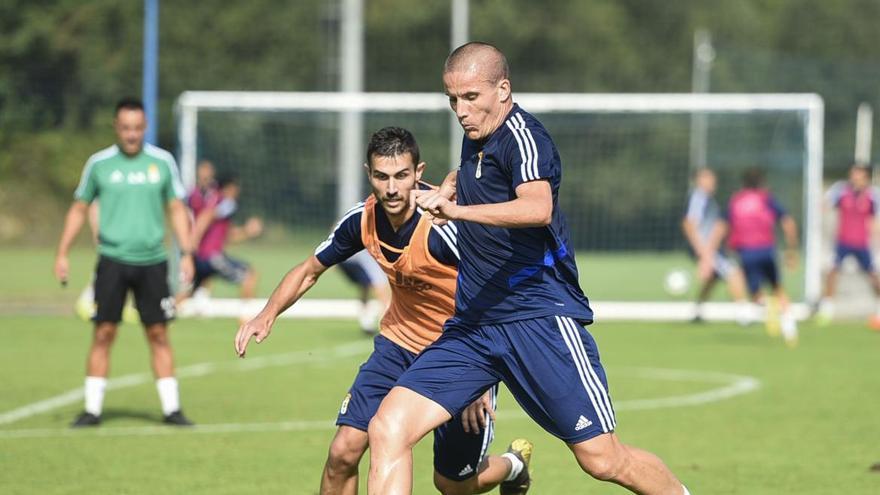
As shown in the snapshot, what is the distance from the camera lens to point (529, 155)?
5.88 m

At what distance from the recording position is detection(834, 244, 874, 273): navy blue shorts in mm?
21438

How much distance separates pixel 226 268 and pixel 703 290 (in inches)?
284

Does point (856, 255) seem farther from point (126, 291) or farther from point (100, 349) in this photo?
point (100, 349)

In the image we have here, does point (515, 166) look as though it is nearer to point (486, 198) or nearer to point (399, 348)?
point (486, 198)

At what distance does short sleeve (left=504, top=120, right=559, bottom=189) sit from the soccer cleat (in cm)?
234

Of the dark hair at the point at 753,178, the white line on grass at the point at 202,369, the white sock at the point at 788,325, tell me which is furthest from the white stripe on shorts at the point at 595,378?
the dark hair at the point at 753,178

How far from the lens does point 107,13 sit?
144ft

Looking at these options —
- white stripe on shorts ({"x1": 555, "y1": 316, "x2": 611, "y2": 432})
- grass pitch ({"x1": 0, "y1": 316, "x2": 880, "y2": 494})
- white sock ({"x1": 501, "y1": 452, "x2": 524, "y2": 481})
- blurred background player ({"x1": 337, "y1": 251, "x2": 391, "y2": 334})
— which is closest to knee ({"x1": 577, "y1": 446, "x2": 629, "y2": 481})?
white stripe on shorts ({"x1": 555, "y1": 316, "x2": 611, "y2": 432})

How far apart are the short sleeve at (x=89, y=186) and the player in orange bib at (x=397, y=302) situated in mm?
4294

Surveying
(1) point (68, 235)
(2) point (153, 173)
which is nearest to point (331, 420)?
(2) point (153, 173)

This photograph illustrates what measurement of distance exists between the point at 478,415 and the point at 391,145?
4.60 feet

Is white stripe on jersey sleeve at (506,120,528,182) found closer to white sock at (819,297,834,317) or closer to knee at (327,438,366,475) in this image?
knee at (327,438,366,475)

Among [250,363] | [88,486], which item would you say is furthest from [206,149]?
[88,486]

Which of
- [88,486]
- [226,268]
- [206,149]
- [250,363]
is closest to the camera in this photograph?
[88,486]
